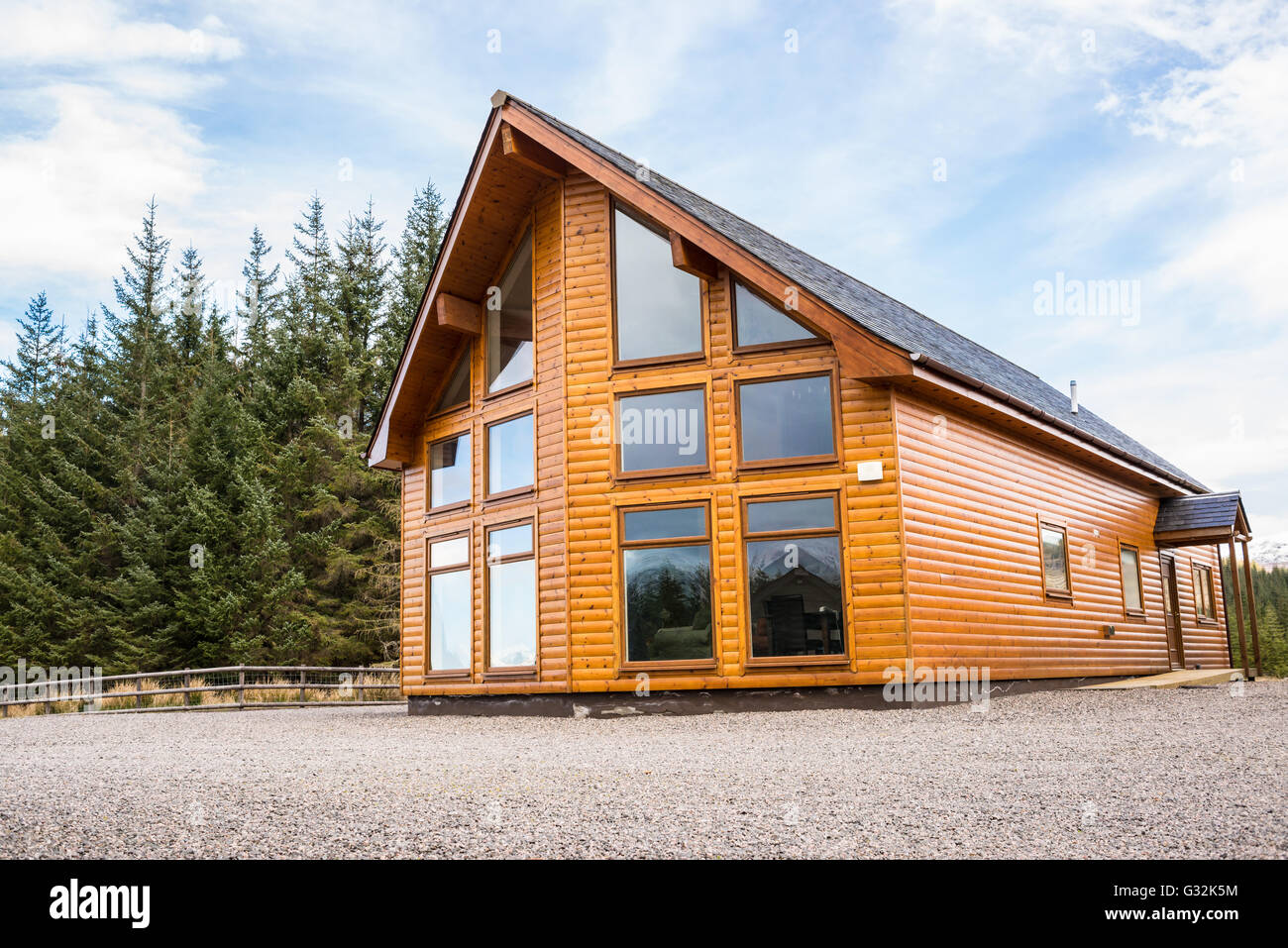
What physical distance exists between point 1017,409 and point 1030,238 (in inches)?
445

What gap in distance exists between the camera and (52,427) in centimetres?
3123

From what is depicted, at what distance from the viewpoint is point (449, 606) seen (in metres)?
13.3

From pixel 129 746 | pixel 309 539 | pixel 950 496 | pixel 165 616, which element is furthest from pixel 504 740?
pixel 165 616

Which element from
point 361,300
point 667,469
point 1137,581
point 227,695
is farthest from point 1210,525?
point 361,300

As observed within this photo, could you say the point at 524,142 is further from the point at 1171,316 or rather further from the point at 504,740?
the point at 1171,316

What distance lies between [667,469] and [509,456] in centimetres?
247

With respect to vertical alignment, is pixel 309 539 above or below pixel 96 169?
below

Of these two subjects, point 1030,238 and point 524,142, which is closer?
point 524,142

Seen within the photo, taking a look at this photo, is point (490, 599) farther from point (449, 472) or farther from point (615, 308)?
point (615, 308)

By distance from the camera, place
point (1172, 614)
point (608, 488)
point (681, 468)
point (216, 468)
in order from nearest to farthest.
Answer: point (681, 468), point (608, 488), point (1172, 614), point (216, 468)

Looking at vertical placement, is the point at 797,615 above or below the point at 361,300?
below

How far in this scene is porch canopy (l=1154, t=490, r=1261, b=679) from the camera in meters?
16.8

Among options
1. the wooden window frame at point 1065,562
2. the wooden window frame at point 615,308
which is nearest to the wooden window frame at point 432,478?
the wooden window frame at point 615,308

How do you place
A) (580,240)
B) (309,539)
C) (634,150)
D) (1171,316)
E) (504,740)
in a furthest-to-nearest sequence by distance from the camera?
(309,539) → (1171,316) → (634,150) → (580,240) → (504,740)
